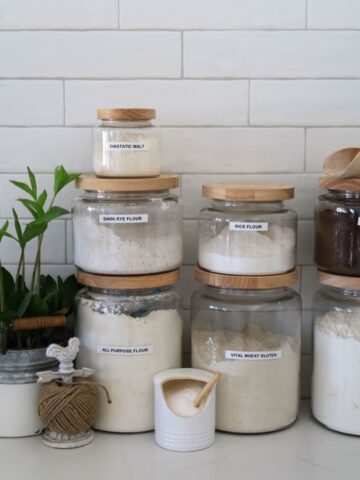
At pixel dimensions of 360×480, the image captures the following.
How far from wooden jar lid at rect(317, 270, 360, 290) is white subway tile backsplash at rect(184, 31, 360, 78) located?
1.34 feet

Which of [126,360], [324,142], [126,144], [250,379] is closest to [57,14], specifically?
[126,144]

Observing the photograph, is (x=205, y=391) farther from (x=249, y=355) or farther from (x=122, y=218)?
(x=122, y=218)

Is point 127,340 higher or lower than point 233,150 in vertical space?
lower

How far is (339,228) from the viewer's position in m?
1.25

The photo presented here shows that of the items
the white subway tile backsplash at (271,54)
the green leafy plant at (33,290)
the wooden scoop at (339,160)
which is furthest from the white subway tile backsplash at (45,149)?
the wooden scoop at (339,160)

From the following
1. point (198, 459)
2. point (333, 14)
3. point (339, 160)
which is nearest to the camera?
point (198, 459)

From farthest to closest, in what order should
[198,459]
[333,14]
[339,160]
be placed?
[333,14]
[339,160]
[198,459]

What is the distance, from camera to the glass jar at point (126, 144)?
1.24m

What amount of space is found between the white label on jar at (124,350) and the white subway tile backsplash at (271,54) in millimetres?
543

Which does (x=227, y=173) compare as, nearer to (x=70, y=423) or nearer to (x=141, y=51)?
(x=141, y=51)

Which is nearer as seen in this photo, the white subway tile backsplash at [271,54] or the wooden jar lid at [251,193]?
the wooden jar lid at [251,193]

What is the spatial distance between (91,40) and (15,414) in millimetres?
717

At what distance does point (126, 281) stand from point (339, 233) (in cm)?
37

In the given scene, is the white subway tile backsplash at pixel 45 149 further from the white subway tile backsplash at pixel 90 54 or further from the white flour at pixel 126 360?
the white flour at pixel 126 360
